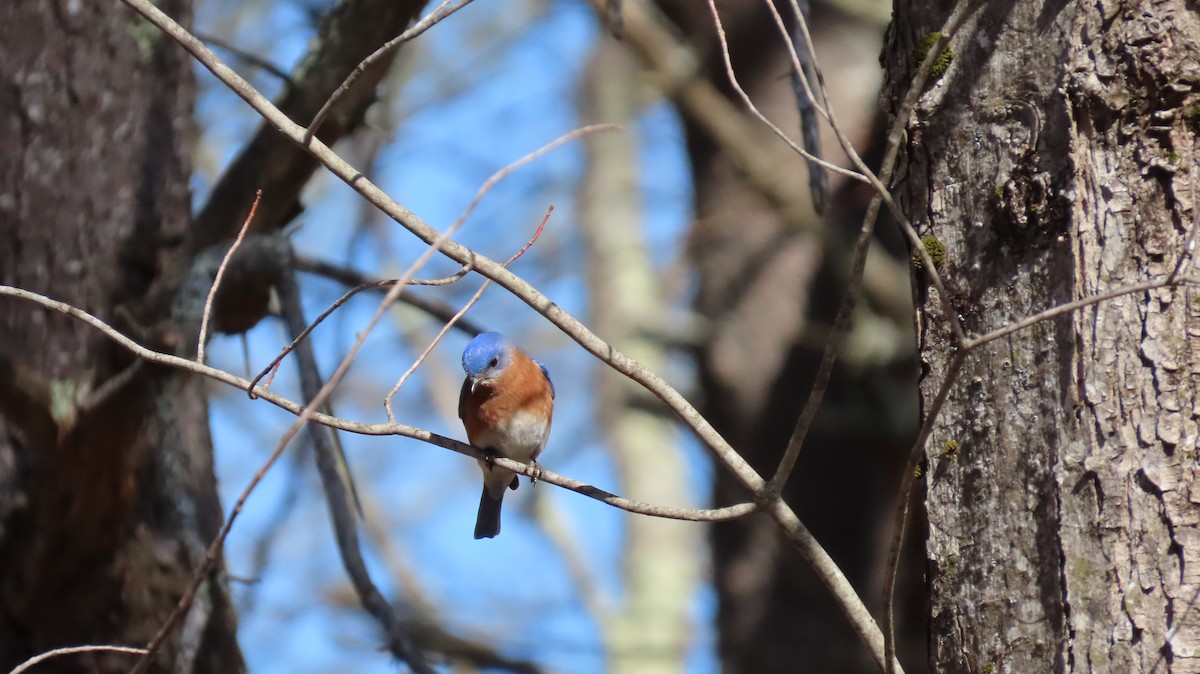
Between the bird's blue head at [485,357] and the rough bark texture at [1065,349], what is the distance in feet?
6.53

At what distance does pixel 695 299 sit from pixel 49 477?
174 inches

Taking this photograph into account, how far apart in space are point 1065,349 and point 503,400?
7.56ft

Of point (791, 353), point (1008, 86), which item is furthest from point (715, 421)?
point (1008, 86)

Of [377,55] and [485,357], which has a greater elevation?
[485,357]

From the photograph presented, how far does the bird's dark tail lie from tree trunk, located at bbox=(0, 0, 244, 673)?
97 cm

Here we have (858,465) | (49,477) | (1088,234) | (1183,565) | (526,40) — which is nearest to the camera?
(1183,565)

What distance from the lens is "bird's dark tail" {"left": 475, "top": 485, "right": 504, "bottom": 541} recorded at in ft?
14.4

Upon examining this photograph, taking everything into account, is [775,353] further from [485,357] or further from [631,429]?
[631,429]

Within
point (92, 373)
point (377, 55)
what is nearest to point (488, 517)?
point (92, 373)

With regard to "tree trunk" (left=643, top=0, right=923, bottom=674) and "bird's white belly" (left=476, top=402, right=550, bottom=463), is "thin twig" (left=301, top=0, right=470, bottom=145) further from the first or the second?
"tree trunk" (left=643, top=0, right=923, bottom=674)

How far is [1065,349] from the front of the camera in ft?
6.38

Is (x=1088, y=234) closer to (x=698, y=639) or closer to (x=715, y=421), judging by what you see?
(x=715, y=421)

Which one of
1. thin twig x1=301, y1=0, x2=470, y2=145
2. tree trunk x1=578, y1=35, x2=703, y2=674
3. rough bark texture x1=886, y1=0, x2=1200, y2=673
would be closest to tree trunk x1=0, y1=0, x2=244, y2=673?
thin twig x1=301, y1=0, x2=470, y2=145

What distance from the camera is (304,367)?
341 centimetres
